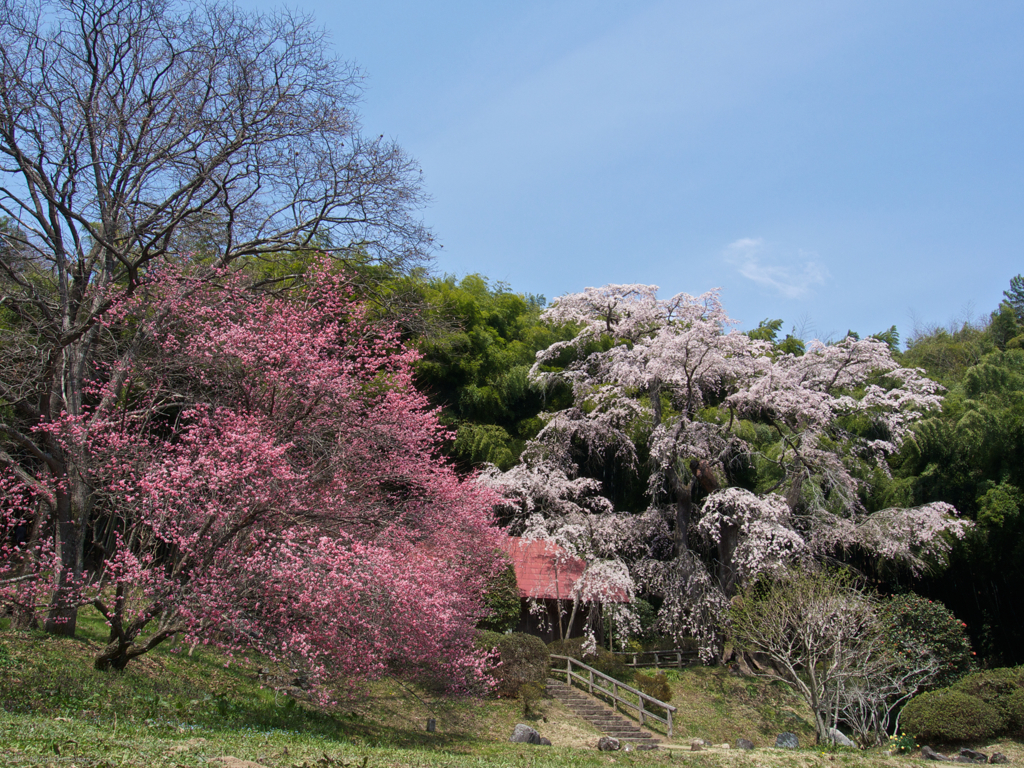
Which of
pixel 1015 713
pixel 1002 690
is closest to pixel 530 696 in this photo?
pixel 1015 713

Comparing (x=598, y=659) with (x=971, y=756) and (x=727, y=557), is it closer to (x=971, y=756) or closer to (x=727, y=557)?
(x=727, y=557)

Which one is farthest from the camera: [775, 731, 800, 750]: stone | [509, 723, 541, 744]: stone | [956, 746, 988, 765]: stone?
[775, 731, 800, 750]: stone

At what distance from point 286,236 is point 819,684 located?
501 inches

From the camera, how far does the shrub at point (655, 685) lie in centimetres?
1623

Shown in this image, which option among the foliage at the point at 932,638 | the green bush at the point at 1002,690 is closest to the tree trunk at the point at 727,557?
the foliage at the point at 932,638

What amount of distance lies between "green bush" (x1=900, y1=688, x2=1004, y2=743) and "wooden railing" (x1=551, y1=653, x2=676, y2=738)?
15.4ft

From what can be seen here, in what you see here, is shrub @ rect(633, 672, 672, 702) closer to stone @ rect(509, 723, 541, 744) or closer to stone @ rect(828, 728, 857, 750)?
stone @ rect(828, 728, 857, 750)

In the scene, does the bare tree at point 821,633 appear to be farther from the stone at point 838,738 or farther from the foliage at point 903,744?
the foliage at point 903,744

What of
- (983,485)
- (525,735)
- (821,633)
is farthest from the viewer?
(983,485)

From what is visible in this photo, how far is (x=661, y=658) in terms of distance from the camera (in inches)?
741

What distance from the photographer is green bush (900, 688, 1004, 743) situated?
12.8 meters

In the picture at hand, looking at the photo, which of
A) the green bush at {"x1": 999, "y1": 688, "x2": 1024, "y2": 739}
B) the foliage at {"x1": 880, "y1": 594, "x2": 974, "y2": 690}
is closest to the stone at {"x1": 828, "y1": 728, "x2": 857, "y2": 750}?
the foliage at {"x1": 880, "y1": 594, "x2": 974, "y2": 690}

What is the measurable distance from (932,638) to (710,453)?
6.51 meters

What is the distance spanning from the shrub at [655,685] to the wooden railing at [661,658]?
1276 mm
